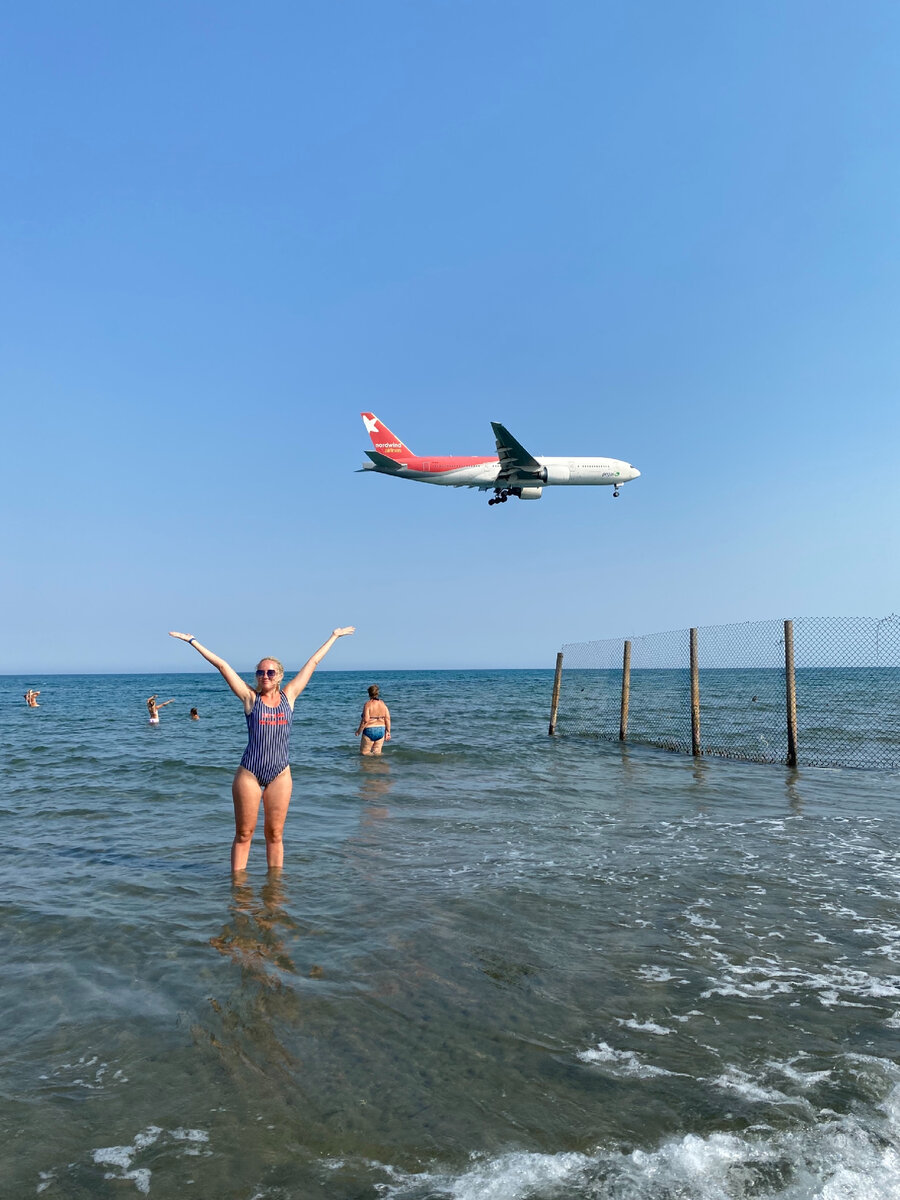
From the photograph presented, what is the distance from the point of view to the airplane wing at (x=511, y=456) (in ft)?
100

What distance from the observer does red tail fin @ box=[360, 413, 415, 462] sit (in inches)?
1478

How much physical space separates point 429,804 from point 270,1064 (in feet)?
28.1

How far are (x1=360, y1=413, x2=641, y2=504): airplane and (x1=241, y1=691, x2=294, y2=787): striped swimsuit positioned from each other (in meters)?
25.3

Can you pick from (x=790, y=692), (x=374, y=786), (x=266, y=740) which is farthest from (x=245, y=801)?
(x=790, y=692)

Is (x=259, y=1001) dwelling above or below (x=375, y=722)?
below

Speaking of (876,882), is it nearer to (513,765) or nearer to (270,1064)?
(270,1064)

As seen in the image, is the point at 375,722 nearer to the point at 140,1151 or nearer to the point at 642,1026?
the point at 642,1026

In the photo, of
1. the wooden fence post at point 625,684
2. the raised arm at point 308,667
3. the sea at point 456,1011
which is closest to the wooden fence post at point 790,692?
the wooden fence post at point 625,684

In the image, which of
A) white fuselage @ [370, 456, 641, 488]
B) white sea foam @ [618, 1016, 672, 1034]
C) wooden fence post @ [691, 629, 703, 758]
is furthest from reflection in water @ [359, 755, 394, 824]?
white fuselage @ [370, 456, 641, 488]

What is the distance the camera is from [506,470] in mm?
33031

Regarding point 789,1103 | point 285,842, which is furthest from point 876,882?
point 285,842

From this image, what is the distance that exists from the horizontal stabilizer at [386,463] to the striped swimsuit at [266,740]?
28323mm

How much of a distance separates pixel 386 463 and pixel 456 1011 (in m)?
31.5

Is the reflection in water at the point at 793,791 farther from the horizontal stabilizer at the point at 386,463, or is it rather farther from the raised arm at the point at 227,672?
the horizontal stabilizer at the point at 386,463
